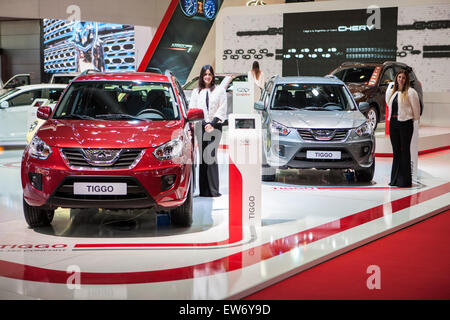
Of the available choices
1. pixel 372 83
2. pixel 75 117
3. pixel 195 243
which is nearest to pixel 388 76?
pixel 372 83

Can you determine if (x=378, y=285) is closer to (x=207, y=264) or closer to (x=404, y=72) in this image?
(x=207, y=264)

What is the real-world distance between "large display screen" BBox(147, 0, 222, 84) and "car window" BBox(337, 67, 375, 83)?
9582 millimetres

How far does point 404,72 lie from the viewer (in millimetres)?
7836

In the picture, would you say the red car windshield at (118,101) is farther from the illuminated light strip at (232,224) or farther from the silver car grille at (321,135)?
the silver car grille at (321,135)

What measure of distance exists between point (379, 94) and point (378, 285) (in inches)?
365

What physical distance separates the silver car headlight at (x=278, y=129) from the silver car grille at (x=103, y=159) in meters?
3.25

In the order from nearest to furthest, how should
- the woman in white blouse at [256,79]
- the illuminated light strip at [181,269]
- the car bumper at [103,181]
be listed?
the illuminated light strip at [181,269] < the car bumper at [103,181] < the woman in white blouse at [256,79]

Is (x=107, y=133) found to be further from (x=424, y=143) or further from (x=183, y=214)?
(x=424, y=143)

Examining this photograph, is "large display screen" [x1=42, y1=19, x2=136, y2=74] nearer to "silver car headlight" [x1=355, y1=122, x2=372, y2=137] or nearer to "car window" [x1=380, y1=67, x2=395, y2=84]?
"car window" [x1=380, y1=67, x2=395, y2=84]

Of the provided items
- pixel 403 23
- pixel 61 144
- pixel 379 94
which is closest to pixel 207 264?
pixel 61 144

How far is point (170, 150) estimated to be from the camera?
17.0ft

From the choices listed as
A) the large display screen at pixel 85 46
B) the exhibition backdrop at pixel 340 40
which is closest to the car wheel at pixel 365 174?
the exhibition backdrop at pixel 340 40

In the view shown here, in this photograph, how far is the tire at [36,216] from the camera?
5348 mm

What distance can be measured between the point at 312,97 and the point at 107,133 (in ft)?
14.4
